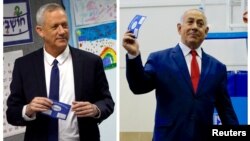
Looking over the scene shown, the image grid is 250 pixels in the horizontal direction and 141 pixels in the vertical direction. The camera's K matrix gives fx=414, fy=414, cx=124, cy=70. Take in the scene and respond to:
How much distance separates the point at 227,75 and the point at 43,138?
0.96 meters

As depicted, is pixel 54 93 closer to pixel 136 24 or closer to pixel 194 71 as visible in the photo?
pixel 136 24

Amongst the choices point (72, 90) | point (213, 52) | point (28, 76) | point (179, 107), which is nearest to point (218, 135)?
point (179, 107)

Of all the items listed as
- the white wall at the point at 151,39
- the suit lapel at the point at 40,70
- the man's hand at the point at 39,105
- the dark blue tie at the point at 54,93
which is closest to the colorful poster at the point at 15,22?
the suit lapel at the point at 40,70

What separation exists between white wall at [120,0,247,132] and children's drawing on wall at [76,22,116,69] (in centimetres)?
6

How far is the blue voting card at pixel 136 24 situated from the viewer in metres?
1.96

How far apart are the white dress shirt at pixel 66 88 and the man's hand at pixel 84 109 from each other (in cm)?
Answer: 3

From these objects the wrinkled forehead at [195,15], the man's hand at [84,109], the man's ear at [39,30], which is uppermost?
the wrinkled forehead at [195,15]

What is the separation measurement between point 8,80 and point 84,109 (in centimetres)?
47

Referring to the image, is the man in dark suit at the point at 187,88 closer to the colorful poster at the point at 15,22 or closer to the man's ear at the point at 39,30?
the man's ear at the point at 39,30

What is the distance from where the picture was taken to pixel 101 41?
2184 mm

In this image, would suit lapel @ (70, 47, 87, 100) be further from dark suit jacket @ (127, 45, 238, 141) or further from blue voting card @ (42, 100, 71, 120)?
dark suit jacket @ (127, 45, 238, 141)

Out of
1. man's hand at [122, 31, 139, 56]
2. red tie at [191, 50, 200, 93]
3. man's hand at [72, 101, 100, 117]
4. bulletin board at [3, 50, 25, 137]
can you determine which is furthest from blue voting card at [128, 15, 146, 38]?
bulletin board at [3, 50, 25, 137]

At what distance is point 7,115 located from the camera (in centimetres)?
208

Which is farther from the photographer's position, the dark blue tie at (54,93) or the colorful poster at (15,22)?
the colorful poster at (15,22)
